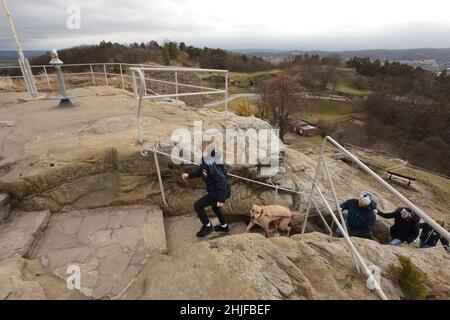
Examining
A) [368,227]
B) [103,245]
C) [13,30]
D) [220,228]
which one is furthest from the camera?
[13,30]

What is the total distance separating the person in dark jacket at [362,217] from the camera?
4.70m

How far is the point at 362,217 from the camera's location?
4750 millimetres

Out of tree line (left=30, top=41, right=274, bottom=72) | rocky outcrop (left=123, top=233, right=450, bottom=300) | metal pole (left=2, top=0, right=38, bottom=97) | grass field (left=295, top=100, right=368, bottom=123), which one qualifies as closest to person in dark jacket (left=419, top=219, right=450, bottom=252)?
rocky outcrop (left=123, top=233, right=450, bottom=300)

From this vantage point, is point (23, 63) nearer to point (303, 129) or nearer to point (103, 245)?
point (103, 245)

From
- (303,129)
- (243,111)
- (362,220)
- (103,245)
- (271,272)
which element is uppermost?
(271,272)

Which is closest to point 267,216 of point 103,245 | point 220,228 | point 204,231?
point 220,228

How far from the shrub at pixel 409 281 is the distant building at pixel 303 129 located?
39.4 metres

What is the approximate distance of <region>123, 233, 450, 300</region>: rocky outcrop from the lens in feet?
7.66

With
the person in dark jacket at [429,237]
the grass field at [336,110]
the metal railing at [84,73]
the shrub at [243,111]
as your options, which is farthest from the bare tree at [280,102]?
the person in dark jacket at [429,237]

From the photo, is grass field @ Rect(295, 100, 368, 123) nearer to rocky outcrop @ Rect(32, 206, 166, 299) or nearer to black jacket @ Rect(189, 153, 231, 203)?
black jacket @ Rect(189, 153, 231, 203)

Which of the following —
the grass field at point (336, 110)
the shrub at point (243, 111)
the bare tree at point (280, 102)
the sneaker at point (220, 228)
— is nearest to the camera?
the sneaker at point (220, 228)

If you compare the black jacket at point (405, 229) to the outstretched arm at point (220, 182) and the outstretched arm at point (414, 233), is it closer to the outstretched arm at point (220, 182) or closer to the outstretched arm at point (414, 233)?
the outstretched arm at point (414, 233)

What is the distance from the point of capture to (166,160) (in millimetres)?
4570

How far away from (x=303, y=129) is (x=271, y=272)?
4062 centimetres
